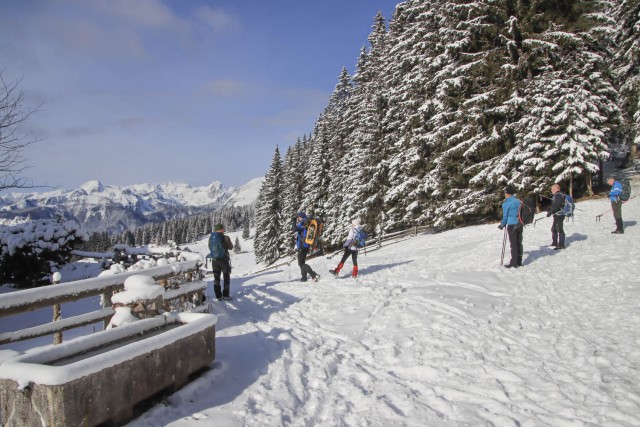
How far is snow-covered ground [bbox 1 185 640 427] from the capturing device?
4.11m

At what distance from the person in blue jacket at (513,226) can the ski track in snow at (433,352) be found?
61 centimetres

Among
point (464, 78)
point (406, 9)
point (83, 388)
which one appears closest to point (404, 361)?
point (83, 388)

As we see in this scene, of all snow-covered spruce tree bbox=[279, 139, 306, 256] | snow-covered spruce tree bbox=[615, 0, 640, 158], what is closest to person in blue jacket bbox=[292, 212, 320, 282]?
snow-covered spruce tree bbox=[615, 0, 640, 158]

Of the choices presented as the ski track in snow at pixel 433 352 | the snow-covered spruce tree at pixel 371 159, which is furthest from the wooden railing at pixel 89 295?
the snow-covered spruce tree at pixel 371 159

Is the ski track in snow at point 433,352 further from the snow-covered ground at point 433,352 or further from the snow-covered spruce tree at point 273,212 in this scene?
the snow-covered spruce tree at point 273,212

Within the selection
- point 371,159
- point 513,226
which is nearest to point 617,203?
point 513,226

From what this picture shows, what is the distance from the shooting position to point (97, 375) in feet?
10.9

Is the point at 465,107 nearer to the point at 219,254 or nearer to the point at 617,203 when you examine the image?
the point at 617,203

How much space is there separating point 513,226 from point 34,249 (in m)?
14.7

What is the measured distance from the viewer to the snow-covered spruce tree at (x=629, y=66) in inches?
867

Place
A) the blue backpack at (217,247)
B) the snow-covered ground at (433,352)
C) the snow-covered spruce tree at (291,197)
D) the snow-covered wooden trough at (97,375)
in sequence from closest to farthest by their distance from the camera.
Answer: the snow-covered wooden trough at (97,375) < the snow-covered ground at (433,352) < the blue backpack at (217,247) < the snow-covered spruce tree at (291,197)

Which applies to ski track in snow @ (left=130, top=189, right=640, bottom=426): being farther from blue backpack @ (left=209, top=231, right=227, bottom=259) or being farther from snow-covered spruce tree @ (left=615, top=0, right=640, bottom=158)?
snow-covered spruce tree @ (left=615, top=0, right=640, bottom=158)

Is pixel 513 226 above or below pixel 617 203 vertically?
below

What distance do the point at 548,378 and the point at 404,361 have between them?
5.93 ft
